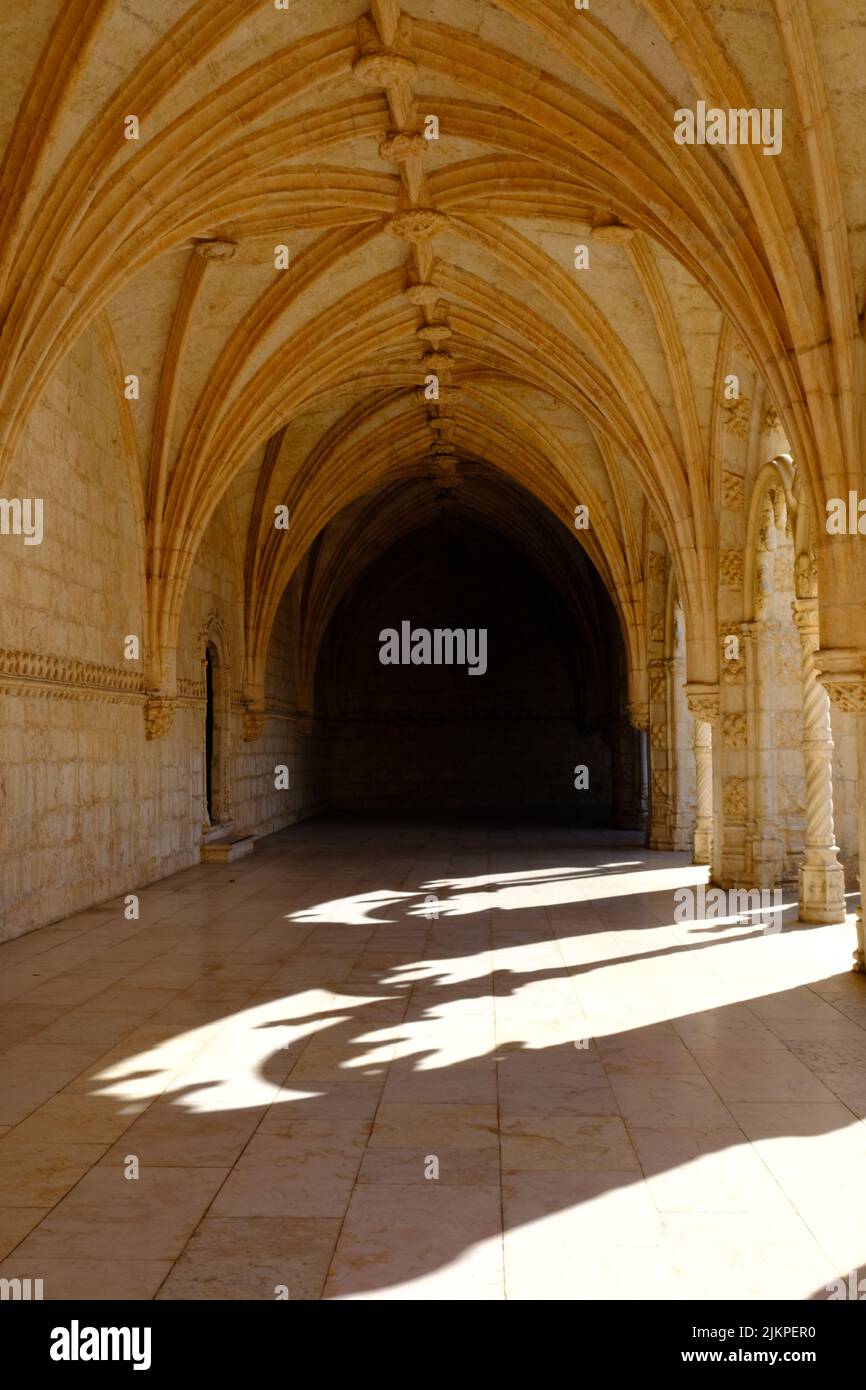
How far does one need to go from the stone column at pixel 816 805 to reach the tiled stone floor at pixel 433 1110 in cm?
35

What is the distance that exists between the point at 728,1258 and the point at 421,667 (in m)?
24.6

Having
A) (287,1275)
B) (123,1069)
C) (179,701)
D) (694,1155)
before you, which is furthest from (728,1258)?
(179,701)

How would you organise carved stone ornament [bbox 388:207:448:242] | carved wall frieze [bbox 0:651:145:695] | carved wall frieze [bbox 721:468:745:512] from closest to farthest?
carved wall frieze [bbox 0:651:145:695] → carved stone ornament [bbox 388:207:448:242] → carved wall frieze [bbox 721:468:745:512]

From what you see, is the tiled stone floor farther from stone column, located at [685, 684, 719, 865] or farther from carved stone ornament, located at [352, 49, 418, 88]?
carved stone ornament, located at [352, 49, 418, 88]

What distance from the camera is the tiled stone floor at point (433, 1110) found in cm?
319

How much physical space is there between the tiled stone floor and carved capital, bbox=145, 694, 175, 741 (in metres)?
3.53

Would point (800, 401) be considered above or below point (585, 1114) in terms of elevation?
above

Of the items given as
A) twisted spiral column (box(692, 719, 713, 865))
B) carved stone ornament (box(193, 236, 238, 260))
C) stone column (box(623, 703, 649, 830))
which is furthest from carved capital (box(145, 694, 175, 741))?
stone column (box(623, 703, 649, 830))

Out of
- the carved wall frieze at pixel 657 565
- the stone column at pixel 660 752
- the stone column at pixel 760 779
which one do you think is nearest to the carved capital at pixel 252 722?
the stone column at pixel 660 752

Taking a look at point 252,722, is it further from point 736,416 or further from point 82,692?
point 736,416

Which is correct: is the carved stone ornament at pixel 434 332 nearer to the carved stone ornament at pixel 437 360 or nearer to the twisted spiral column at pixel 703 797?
the carved stone ornament at pixel 437 360

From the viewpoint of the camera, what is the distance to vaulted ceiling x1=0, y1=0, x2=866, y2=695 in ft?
22.4

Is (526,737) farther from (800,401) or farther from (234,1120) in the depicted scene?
(234,1120)
